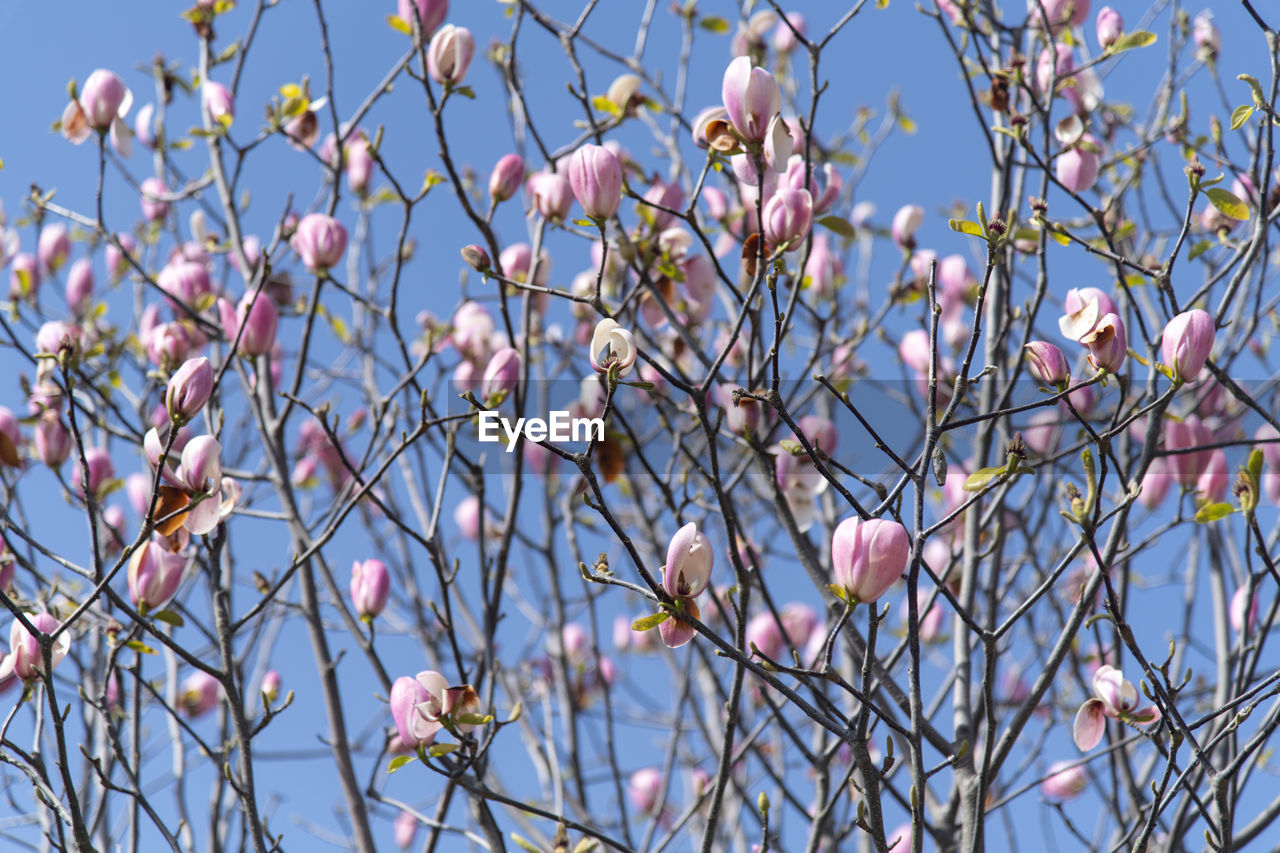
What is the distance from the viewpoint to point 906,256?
2125 millimetres

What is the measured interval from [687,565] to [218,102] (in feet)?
5.43

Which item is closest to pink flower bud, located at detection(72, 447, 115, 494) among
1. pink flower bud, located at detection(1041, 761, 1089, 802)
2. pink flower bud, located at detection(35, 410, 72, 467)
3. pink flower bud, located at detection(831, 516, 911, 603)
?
pink flower bud, located at detection(35, 410, 72, 467)

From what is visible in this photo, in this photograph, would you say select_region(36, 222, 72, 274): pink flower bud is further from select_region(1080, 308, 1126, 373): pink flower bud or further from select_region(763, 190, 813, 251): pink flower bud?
select_region(1080, 308, 1126, 373): pink flower bud

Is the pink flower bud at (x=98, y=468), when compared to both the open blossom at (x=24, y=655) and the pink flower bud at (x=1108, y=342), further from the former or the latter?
the pink flower bud at (x=1108, y=342)

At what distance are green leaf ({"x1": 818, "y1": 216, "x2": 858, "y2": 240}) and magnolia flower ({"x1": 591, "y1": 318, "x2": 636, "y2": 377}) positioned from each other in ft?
2.24

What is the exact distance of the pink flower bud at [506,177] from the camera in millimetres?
1920

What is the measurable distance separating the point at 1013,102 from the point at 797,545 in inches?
41.0

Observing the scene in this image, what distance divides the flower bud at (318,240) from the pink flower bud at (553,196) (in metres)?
0.41

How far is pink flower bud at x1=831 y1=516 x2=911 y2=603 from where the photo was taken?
3.26ft

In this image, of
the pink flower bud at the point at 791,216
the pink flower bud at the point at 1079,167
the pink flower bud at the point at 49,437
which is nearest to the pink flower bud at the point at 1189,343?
the pink flower bud at the point at 791,216

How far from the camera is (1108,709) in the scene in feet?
4.24

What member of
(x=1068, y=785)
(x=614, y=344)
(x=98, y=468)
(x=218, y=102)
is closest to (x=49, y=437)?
(x=98, y=468)

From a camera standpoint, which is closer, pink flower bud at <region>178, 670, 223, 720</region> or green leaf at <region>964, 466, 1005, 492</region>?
green leaf at <region>964, 466, 1005, 492</region>

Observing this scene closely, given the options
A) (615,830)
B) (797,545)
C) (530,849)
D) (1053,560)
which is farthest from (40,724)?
(1053,560)
